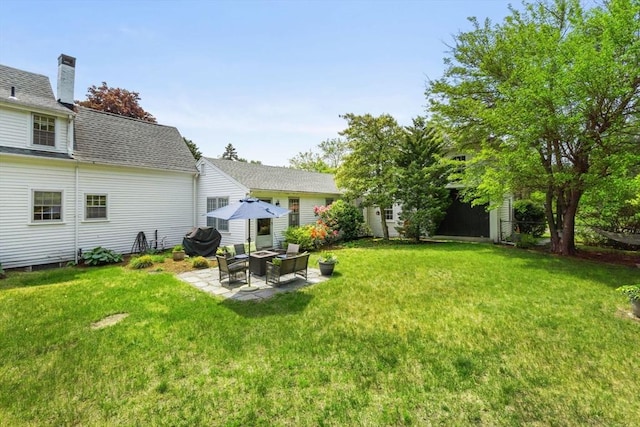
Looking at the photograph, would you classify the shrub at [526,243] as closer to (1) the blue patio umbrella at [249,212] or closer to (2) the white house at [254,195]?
(2) the white house at [254,195]

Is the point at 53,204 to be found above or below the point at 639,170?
Answer: below

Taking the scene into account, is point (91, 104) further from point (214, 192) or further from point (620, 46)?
point (620, 46)

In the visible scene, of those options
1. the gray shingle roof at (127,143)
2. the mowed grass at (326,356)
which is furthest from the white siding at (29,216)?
the mowed grass at (326,356)

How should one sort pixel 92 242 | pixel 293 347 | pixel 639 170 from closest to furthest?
pixel 293 347 < pixel 639 170 < pixel 92 242

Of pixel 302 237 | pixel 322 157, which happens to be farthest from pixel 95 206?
pixel 322 157

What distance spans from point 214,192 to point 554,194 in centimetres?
1548

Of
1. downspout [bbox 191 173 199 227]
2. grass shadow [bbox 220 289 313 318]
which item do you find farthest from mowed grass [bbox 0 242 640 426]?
downspout [bbox 191 173 199 227]

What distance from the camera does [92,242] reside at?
11.2 metres

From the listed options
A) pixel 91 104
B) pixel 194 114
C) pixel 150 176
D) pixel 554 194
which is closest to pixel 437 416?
pixel 554 194

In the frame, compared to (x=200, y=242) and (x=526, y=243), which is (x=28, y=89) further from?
(x=526, y=243)

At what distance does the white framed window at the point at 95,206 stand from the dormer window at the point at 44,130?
7.49 ft

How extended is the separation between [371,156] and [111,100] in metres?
22.8

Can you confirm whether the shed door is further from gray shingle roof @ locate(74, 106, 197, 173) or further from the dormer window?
the dormer window

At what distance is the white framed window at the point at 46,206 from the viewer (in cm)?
989
